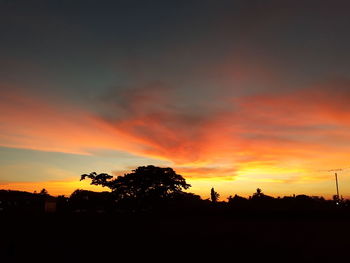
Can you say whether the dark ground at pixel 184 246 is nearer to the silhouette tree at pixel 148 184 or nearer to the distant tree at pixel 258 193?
the silhouette tree at pixel 148 184

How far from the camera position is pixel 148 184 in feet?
122

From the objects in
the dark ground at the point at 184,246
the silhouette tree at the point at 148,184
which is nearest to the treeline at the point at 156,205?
the silhouette tree at the point at 148,184

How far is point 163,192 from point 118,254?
23.7 meters

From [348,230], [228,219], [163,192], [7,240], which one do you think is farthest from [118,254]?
[163,192]

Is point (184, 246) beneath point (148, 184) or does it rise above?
beneath

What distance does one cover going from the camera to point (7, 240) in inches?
701

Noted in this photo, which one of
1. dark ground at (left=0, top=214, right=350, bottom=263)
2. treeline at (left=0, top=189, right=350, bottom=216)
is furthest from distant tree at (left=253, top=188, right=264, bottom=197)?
dark ground at (left=0, top=214, right=350, bottom=263)

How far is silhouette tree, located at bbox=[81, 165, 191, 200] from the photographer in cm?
3662

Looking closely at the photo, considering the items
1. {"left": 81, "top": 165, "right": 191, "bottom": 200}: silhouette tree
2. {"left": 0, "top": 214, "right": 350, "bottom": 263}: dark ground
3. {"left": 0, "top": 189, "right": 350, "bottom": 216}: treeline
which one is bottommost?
{"left": 0, "top": 214, "right": 350, "bottom": 263}: dark ground

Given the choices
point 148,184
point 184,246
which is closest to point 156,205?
point 148,184

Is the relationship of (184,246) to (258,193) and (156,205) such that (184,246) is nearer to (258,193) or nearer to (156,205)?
(156,205)

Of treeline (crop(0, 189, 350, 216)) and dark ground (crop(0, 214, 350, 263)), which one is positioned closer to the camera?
dark ground (crop(0, 214, 350, 263))

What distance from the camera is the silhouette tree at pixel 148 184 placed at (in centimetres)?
3662

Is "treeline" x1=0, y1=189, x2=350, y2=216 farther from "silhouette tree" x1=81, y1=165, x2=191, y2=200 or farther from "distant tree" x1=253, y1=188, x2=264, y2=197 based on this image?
"distant tree" x1=253, y1=188, x2=264, y2=197
